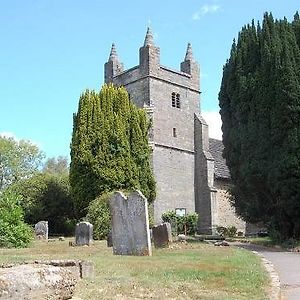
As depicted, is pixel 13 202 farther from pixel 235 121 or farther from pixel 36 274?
pixel 36 274

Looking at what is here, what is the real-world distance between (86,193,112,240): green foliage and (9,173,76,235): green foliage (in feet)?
29.4

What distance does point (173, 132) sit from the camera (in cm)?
4188

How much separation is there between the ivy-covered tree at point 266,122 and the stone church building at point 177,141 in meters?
16.3

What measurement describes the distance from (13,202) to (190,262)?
11.1 m

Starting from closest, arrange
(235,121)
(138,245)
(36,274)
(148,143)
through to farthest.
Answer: (36,274) → (138,245) → (235,121) → (148,143)

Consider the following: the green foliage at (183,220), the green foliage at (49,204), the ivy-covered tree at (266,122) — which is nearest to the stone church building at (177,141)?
the green foliage at (183,220)

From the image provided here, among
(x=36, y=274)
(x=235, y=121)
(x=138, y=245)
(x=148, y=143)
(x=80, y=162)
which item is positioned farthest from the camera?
(x=148, y=143)

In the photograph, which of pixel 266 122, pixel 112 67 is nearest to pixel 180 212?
pixel 112 67

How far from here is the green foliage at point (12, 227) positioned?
1881cm

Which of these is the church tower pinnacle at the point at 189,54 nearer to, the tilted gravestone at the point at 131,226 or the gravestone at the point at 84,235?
the gravestone at the point at 84,235

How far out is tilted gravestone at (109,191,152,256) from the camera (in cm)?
1449

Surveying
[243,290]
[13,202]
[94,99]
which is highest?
[94,99]

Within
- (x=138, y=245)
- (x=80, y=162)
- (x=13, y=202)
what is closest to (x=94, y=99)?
(x=80, y=162)

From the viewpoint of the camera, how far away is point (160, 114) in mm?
41094
